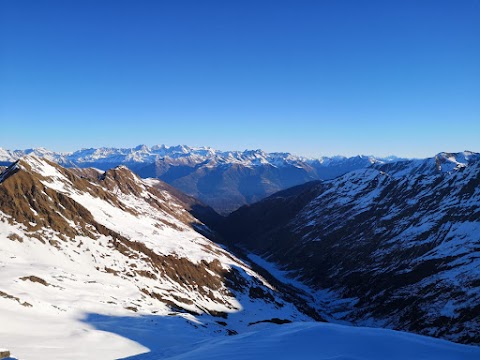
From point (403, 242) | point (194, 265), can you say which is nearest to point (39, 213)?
point (194, 265)

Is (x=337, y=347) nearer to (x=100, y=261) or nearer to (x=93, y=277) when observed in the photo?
(x=93, y=277)

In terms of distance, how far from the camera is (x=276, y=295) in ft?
451

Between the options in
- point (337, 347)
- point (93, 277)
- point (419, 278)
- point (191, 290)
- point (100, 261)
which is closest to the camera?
point (337, 347)

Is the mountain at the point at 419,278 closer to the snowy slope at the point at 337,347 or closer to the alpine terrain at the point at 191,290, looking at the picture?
the alpine terrain at the point at 191,290

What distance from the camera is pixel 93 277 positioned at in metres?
93.9

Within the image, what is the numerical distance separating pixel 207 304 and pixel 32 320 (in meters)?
62.8

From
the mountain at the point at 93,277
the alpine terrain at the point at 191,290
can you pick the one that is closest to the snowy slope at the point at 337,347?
the alpine terrain at the point at 191,290

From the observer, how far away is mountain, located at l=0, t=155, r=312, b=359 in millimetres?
48656

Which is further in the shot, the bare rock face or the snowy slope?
the bare rock face

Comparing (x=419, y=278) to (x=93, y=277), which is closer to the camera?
(x=93, y=277)

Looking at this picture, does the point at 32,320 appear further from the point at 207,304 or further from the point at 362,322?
the point at 362,322

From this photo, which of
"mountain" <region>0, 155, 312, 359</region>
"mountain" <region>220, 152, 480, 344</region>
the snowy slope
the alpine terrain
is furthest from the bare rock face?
the snowy slope

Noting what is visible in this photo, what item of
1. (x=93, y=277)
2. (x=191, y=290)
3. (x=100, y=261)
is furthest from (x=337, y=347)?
(x=191, y=290)

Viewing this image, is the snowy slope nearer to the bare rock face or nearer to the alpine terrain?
the alpine terrain
